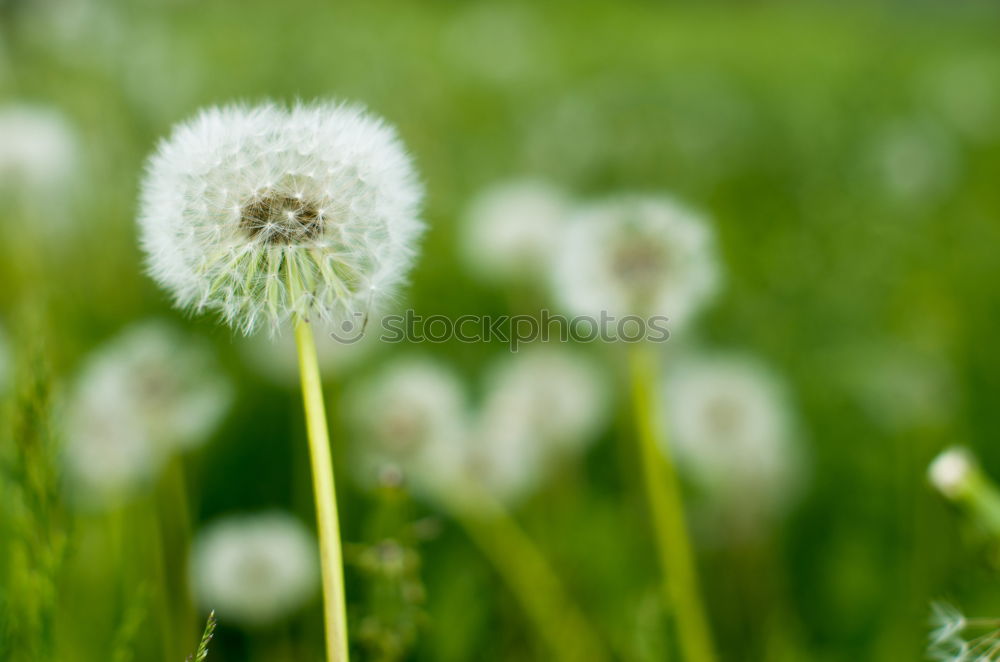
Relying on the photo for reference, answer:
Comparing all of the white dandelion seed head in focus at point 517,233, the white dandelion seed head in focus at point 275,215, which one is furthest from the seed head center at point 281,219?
the white dandelion seed head in focus at point 517,233

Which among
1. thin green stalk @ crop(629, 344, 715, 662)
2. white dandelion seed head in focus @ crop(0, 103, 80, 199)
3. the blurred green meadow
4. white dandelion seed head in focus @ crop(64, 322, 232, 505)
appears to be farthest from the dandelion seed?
white dandelion seed head in focus @ crop(0, 103, 80, 199)

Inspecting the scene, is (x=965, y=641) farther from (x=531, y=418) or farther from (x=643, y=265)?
(x=531, y=418)

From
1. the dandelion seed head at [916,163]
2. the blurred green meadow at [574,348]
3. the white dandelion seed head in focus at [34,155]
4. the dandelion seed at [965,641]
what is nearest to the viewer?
the dandelion seed at [965,641]

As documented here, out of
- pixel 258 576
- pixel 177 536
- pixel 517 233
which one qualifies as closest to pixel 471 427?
pixel 258 576

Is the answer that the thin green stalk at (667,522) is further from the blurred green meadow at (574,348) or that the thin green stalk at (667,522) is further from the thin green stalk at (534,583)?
the thin green stalk at (534,583)

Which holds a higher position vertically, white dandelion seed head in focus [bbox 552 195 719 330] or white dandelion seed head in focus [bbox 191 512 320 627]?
white dandelion seed head in focus [bbox 552 195 719 330]

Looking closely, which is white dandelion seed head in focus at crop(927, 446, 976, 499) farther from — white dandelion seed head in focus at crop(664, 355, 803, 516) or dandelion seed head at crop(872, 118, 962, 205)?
dandelion seed head at crop(872, 118, 962, 205)
